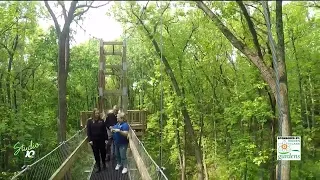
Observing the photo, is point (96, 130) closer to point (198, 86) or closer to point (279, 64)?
point (279, 64)

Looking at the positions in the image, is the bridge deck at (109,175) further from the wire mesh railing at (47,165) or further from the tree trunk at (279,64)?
the tree trunk at (279,64)

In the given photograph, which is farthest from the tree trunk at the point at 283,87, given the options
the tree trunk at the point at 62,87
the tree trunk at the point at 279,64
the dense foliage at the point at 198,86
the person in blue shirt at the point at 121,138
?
the dense foliage at the point at 198,86

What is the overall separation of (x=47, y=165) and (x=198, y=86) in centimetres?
1285

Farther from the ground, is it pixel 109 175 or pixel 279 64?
pixel 279 64

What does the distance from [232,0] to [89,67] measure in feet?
64.9

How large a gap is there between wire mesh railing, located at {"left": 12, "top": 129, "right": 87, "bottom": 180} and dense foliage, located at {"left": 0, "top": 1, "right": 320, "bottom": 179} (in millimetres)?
6687

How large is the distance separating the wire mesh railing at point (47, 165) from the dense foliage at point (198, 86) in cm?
669

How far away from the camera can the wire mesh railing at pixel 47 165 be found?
4302 millimetres

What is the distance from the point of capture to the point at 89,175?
6.82 m

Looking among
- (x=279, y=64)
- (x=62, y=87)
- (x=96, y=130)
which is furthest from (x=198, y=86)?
(x=96, y=130)

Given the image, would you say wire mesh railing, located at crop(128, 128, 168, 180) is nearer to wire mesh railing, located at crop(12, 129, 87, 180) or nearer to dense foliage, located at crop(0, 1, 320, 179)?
wire mesh railing, located at crop(12, 129, 87, 180)

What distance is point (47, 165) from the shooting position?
5.12 metres

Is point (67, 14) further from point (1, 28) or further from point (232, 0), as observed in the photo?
point (1, 28)

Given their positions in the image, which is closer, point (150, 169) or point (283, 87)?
point (150, 169)
